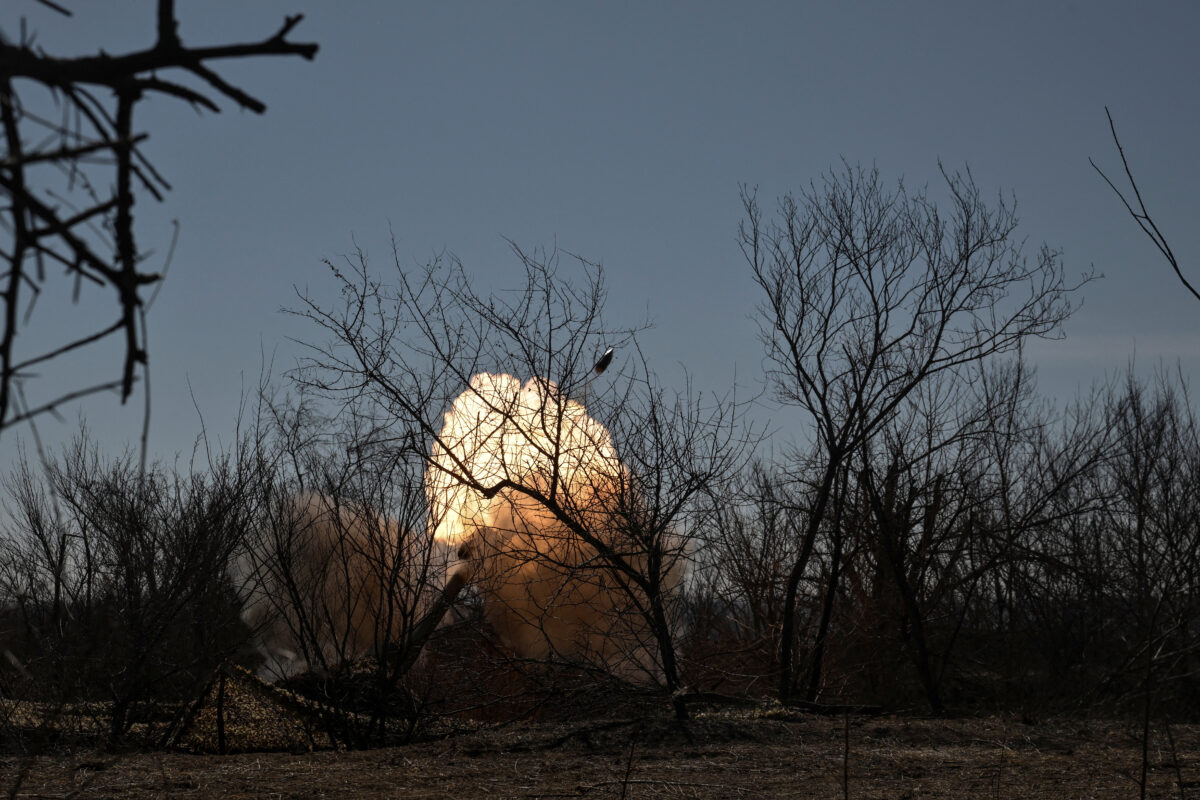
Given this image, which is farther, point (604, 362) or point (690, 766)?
point (604, 362)

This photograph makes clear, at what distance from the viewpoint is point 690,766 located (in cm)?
738

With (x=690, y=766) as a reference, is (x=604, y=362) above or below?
above

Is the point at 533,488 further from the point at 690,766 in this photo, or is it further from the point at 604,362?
the point at 690,766

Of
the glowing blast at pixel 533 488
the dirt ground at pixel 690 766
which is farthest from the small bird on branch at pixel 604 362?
the dirt ground at pixel 690 766

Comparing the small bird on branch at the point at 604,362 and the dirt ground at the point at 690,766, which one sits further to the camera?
the small bird on branch at the point at 604,362

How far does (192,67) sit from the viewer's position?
1.86 metres

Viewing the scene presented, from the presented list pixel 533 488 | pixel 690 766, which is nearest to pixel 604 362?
pixel 533 488

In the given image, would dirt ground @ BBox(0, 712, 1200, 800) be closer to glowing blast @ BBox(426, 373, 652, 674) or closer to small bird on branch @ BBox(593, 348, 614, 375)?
glowing blast @ BBox(426, 373, 652, 674)

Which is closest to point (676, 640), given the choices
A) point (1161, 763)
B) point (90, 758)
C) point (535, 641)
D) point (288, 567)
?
point (535, 641)

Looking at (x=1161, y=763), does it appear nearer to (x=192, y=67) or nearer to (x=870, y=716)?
(x=870, y=716)

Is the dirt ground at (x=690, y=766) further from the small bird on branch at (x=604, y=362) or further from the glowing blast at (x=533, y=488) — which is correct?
the small bird on branch at (x=604, y=362)

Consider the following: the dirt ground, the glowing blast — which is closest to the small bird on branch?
the glowing blast

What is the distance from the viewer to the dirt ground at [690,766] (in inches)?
250

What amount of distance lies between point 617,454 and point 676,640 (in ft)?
7.54
